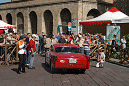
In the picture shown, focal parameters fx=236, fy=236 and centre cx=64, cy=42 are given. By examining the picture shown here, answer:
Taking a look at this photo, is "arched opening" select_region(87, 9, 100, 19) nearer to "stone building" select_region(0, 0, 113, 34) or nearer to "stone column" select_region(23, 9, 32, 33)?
"stone building" select_region(0, 0, 113, 34)

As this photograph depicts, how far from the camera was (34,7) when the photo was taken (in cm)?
4416

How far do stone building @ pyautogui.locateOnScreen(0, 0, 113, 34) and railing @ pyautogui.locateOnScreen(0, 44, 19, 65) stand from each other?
23140 millimetres

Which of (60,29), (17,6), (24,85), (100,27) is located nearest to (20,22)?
(17,6)

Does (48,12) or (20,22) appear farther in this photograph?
(20,22)

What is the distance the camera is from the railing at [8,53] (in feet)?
45.6

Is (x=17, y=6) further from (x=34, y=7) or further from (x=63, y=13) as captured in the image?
(x=63, y=13)

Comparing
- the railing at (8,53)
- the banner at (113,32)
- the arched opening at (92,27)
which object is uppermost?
the arched opening at (92,27)

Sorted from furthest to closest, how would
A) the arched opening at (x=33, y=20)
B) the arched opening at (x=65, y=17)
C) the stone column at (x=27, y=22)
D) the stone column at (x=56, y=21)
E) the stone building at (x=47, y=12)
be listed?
the arched opening at (x=33, y=20) → the stone column at (x=27, y=22) → the stone column at (x=56, y=21) → the arched opening at (x=65, y=17) → the stone building at (x=47, y=12)

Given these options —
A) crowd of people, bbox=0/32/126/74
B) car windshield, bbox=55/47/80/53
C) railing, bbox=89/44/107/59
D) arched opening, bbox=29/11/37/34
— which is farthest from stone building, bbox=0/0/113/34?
car windshield, bbox=55/47/80/53

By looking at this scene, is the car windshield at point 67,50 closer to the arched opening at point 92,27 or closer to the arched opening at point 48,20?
the arched opening at point 92,27

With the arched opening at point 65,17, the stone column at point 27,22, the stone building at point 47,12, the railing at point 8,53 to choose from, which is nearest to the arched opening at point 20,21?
the stone building at point 47,12

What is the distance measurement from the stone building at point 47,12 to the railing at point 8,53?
75.9 ft

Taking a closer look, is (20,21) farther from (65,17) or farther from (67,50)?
(67,50)

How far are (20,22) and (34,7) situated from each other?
561cm
